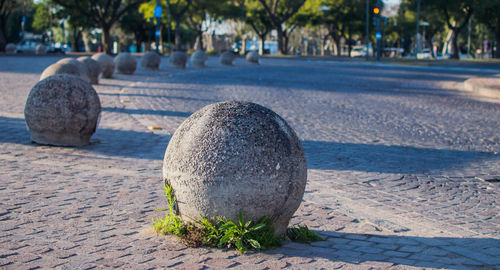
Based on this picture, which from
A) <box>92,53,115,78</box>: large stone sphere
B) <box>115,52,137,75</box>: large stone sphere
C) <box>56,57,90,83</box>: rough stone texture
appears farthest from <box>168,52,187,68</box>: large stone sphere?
<box>56,57,90,83</box>: rough stone texture

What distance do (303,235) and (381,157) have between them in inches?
171

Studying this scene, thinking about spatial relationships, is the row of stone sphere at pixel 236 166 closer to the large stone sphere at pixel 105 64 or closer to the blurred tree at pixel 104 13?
the large stone sphere at pixel 105 64

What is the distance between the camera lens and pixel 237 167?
172 inches

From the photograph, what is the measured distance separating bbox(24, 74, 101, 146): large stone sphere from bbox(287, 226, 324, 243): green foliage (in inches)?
213

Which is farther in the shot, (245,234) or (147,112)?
(147,112)

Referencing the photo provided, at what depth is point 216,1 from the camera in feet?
216

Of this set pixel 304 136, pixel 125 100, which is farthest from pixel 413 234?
pixel 125 100

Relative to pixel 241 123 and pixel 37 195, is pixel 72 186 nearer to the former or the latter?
pixel 37 195

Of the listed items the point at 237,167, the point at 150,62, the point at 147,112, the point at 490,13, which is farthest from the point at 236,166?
the point at 490,13

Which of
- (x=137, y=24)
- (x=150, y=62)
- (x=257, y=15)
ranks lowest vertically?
(x=150, y=62)

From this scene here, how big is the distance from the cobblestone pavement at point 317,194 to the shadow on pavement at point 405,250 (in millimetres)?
15

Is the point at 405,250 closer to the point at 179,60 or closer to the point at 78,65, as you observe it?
the point at 78,65

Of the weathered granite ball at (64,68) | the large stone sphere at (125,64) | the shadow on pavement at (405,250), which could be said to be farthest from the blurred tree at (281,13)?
the shadow on pavement at (405,250)

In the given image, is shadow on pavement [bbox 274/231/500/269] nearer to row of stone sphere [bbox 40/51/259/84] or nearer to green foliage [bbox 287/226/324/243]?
green foliage [bbox 287/226/324/243]
